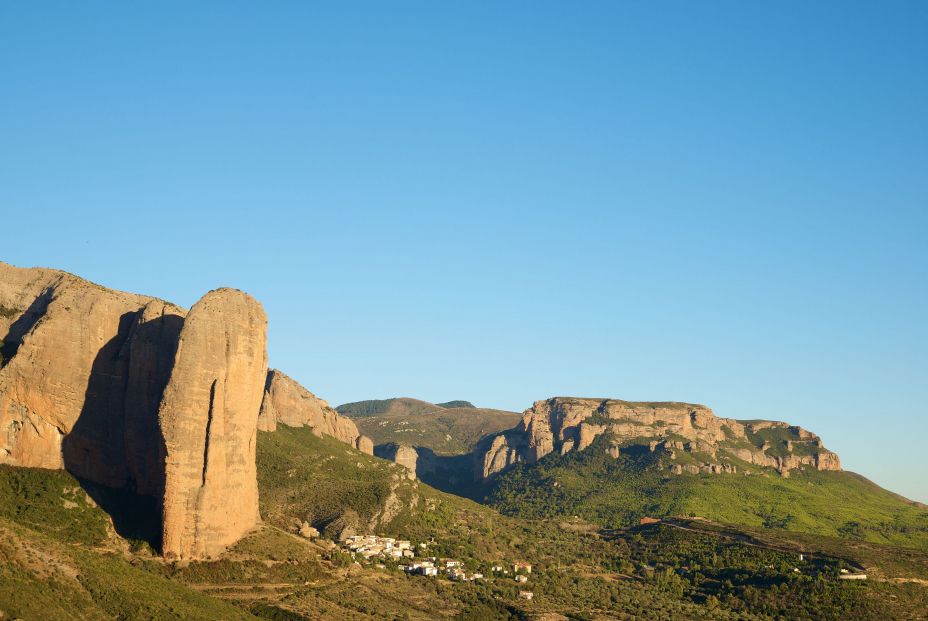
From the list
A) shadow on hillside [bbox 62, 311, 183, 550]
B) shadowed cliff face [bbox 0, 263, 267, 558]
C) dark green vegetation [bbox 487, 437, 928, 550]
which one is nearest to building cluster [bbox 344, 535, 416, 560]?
shadowed cliff face [bbox 0, 263, 267, 558]

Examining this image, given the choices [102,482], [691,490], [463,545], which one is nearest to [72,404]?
[102,482]

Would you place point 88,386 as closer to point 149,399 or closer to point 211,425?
point 149,399

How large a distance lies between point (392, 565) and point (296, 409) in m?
49.4

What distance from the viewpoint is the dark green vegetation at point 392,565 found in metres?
75.3

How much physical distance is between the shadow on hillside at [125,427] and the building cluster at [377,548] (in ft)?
83.9

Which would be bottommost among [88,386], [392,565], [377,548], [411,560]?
[392,565]

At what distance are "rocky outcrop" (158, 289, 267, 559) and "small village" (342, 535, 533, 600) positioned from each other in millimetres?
17569

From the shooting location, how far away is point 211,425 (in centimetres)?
9038

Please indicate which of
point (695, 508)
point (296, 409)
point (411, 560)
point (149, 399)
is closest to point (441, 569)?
point (411, 560)

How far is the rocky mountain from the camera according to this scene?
8906 centimetres

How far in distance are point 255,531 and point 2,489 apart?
2320 centimetres

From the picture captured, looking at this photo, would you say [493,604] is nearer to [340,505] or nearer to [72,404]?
[340,505]

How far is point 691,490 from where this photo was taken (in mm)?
190250

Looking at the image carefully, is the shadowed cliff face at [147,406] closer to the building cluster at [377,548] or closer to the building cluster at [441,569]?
the building cluster at [377,548]
